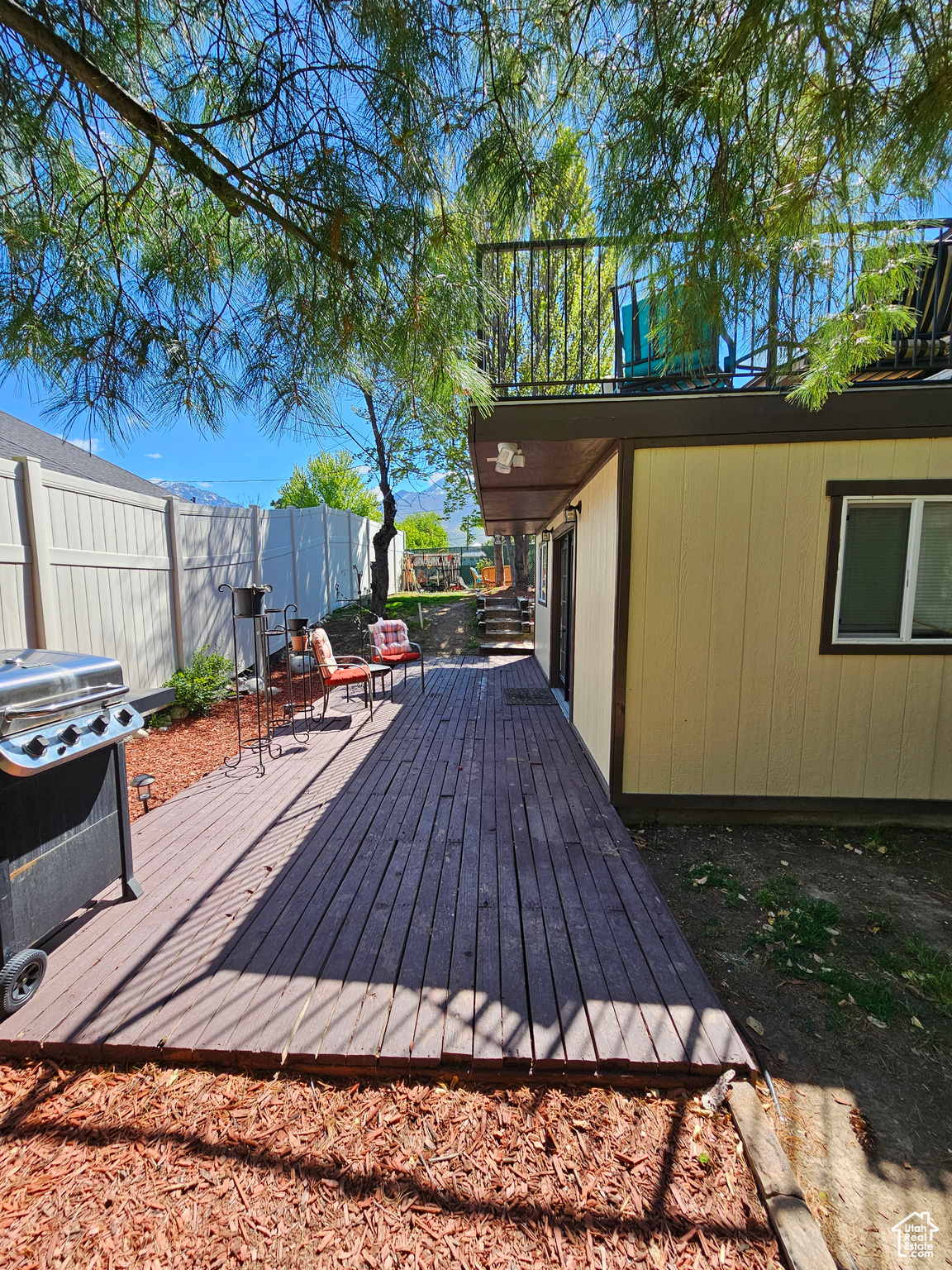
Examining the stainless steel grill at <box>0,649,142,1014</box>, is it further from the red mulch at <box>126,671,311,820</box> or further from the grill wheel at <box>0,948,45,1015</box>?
the red mulch at <box>126,671,311,820</box>

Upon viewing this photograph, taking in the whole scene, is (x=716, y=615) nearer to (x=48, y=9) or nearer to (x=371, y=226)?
(x=371, y=226)

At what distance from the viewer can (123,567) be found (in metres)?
5.11

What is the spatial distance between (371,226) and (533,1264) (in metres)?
3.27

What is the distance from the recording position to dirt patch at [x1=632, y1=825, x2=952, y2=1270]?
1.55m

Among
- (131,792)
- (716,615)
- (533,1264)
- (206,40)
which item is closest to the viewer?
(533,1264)

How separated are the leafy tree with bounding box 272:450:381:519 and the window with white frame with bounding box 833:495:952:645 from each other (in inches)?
900

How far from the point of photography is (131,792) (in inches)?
163

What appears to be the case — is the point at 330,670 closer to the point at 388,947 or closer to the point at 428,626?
the point at 388,947

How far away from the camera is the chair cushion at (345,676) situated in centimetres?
557

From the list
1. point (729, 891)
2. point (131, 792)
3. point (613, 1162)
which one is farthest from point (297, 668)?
point (613, 1162)

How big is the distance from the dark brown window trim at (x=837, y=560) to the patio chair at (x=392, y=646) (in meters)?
4.60

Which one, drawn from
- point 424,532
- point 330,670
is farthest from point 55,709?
point 424,532

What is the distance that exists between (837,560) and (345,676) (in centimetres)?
436

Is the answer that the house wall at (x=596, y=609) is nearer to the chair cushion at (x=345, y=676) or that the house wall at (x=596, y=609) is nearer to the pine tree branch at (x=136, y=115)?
the chair cushion at (x=345, y=676)
